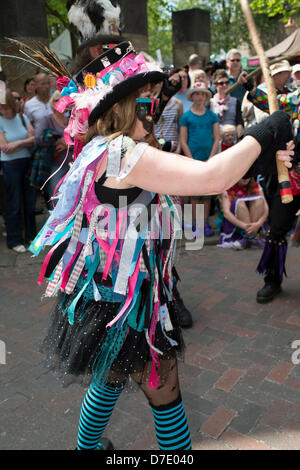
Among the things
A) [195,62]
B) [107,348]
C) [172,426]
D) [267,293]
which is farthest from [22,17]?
[172,426]

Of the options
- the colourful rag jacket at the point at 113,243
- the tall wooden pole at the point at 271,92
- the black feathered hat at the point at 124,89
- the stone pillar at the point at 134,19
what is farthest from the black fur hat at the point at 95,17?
the stone pillar at the point at 134,19

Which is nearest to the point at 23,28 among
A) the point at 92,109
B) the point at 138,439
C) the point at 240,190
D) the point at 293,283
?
the point at 240,190

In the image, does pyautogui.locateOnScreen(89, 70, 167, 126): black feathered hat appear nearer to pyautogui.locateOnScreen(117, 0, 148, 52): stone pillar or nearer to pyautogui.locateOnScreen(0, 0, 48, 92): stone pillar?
pyautogui.locateOnScreen(0, 0, 48, 92): stone pillar

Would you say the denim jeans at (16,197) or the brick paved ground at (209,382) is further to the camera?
the denim jeans at (16,197)

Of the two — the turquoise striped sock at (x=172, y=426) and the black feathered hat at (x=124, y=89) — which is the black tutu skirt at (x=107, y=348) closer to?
the turquoise striped sock at (x=172, y=426)

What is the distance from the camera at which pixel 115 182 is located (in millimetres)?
1581

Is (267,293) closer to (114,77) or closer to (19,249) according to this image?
(114,77)

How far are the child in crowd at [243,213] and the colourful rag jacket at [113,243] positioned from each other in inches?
143

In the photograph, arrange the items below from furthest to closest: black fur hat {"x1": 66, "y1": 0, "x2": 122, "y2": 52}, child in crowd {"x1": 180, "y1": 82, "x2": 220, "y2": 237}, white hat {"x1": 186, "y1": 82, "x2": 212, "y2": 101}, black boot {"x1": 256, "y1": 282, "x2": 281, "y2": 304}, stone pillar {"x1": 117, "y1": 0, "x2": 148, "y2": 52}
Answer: stone pillar {"x1": 117, "y1": 0, "x2": 148, "y2": 52} → child in crowd {"x1": 180, "y1": 82, "x2": 220, "y2": 237} → white hat {"x1": 186, "y1": 82, "x2": 212, "y2": 101} → black boot {"x1": 256, "y1": 282, "x2": 281, "y2": 304} → black fur hat {"x1": 66, "y1": 0, "x2": 122, "y2": 52}

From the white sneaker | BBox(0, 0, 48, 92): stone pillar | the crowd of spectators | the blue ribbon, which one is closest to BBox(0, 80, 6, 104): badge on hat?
the crowd of spectators

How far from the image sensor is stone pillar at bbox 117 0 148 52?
781 cm

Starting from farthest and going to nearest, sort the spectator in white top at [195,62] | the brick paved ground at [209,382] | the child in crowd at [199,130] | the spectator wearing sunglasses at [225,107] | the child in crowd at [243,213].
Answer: the spectator in white top at [195,62]
the spectator wearing sunglasses at [225,107]
the child in crowd at [199,130]
the child in crowd at [243,213]
the brick paved ground at [209,382]

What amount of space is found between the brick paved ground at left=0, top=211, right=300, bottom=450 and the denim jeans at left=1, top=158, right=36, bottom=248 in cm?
146

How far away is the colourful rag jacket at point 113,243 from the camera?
165cm
